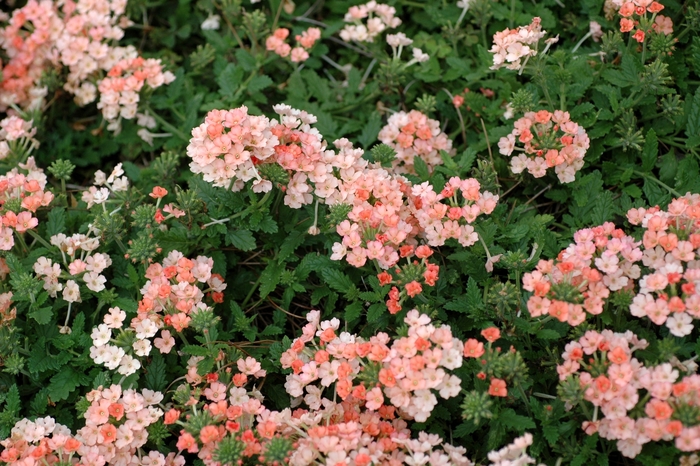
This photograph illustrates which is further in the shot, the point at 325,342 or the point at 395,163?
the point at 395,163

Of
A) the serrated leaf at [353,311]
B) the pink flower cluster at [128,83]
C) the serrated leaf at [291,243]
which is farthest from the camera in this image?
the pink flower cluster at [128,83]

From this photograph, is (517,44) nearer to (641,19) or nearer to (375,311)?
(641,19)

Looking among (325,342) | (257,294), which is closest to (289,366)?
(325,342)

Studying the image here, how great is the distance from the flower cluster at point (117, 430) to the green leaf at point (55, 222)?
3.13ft

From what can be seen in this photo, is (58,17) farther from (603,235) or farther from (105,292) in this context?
(603,235)

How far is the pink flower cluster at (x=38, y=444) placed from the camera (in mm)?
2980

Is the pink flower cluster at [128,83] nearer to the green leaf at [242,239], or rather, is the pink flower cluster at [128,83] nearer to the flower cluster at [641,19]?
the green leaf at [242,239]

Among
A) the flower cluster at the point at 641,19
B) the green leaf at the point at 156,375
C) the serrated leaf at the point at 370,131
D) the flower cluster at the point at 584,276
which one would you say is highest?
the flower cluster at the point at 641,19

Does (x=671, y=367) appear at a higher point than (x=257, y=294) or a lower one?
higher

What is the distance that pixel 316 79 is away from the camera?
4.34 metres

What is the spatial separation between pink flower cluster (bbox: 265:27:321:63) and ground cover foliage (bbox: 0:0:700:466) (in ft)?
0.09

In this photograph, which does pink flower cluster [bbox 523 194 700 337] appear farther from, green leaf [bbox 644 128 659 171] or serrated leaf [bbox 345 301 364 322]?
serrated leaf [bbox 345 301 364 322]

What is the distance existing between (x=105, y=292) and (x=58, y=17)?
6.78ft

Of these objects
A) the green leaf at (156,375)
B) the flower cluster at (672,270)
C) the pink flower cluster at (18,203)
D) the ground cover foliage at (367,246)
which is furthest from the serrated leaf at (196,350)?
the flower cluster at (672,270)
